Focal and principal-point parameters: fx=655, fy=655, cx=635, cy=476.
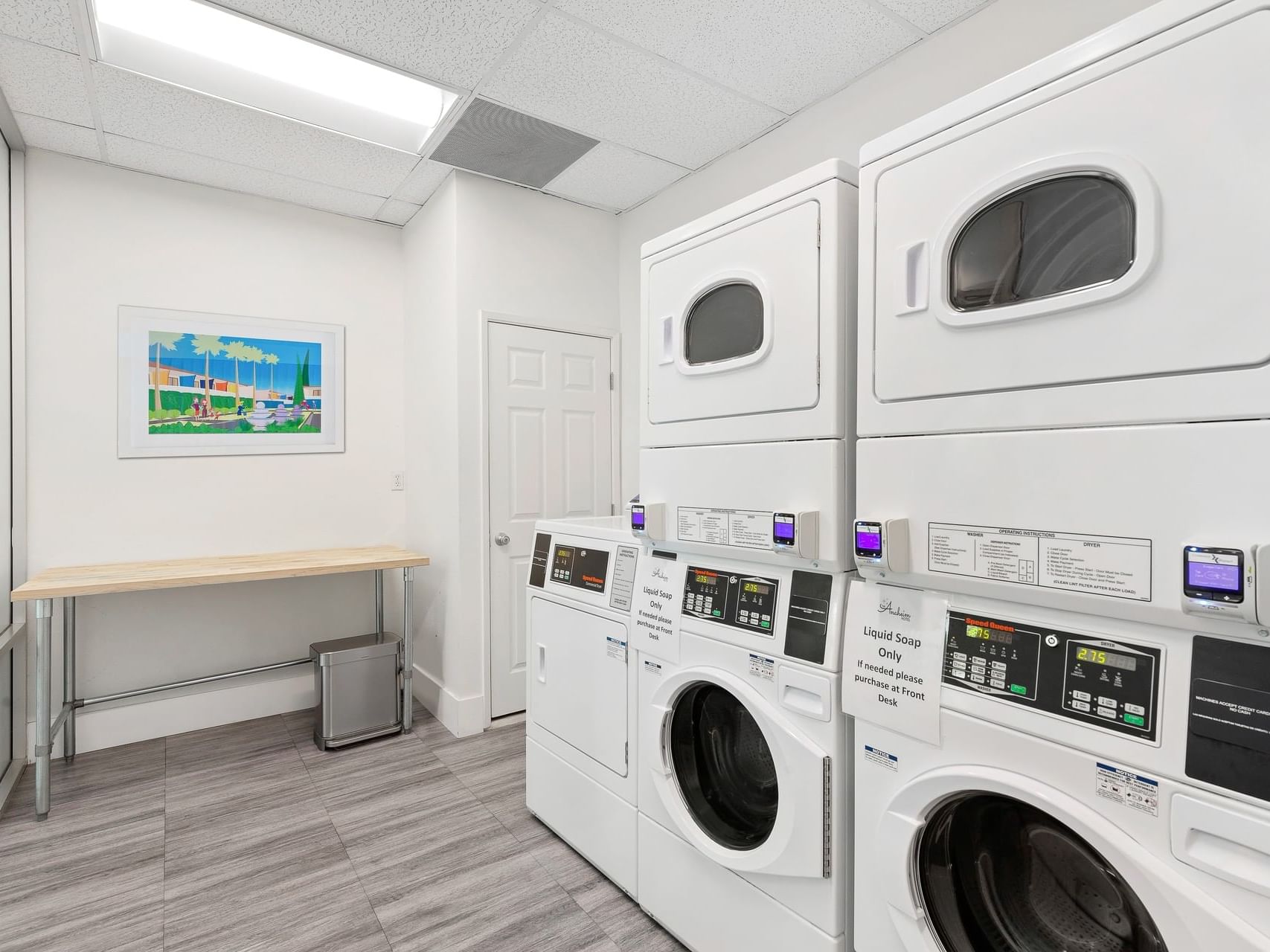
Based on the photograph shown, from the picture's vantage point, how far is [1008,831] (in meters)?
1.16

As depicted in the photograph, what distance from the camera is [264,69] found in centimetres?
243

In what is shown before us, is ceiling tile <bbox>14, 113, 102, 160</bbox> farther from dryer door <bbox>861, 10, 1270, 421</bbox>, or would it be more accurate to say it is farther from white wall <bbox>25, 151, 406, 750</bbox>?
dryer door <bbox>861, 10, 1270, 421</bbox>

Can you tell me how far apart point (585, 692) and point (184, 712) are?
2.46 m

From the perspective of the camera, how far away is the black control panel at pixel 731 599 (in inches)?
60.2

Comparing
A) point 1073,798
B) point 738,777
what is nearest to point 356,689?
point 738,777

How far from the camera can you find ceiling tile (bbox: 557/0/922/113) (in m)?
2.06

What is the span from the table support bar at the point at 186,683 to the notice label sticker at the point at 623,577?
234cm

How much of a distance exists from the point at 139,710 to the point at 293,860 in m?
1.59

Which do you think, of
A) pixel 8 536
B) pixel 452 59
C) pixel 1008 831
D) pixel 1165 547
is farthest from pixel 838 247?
pixel 8 536

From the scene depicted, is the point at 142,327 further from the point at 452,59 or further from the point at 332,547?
the point at 452,59

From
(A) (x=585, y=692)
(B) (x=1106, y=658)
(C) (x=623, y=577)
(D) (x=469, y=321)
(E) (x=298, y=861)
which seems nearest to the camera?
(B) (x=1106, y=658)

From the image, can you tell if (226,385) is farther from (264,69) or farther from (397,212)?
(264,69)

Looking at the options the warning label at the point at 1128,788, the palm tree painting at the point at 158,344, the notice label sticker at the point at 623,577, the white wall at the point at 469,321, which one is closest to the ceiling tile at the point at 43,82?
the palm tree painting at the point at 158,344

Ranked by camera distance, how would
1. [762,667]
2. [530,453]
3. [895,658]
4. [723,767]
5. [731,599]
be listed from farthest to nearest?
[530,453] → [723,767] → [731,599] → [762,667] → [895,658]
